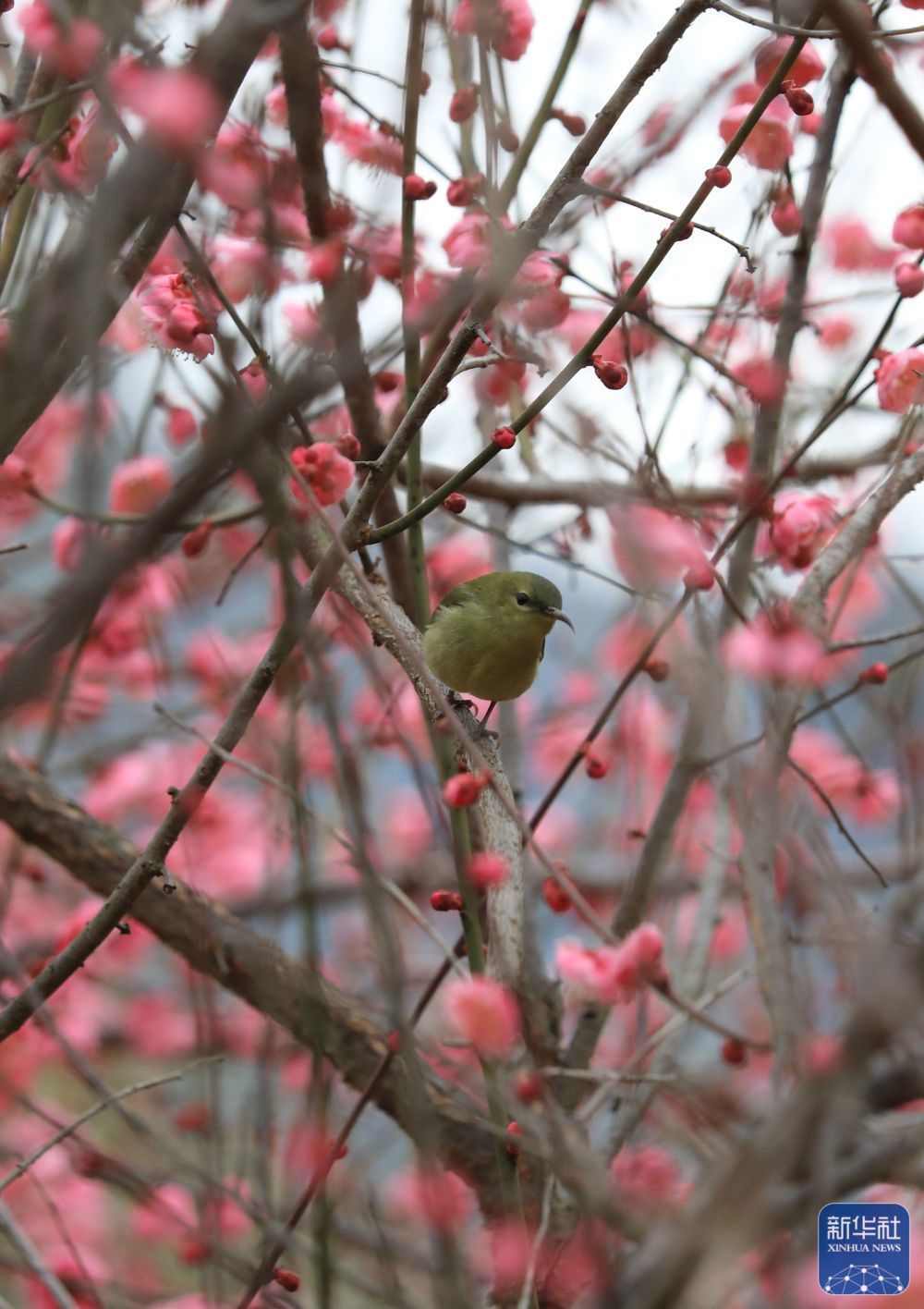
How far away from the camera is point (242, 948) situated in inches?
118

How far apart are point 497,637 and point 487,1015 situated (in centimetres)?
197

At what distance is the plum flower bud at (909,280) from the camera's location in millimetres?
2742

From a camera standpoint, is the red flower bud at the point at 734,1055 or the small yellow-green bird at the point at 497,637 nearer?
the red flower bud at the point at 734,1055

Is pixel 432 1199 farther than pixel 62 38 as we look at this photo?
No

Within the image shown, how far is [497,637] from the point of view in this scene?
3826mm

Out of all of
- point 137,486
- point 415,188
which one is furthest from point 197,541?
point 415,188

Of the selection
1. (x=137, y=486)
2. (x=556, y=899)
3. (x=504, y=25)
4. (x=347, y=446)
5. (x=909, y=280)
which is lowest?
(x=556, y=899)

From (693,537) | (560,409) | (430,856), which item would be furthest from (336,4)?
(430,856)

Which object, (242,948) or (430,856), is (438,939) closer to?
(242,948)

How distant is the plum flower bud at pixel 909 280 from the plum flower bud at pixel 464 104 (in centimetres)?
108

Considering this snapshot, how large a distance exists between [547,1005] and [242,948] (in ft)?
2.95

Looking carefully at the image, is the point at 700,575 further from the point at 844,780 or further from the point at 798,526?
the point at 844,780

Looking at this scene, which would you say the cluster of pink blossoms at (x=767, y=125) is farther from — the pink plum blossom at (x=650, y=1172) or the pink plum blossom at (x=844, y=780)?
the pink plum blossom at (x=650, y=1172)

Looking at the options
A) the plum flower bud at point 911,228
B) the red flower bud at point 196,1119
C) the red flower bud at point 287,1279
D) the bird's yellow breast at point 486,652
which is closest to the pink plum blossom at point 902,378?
the plum flower bud at point 911,228
